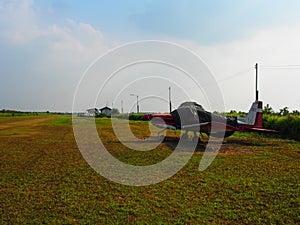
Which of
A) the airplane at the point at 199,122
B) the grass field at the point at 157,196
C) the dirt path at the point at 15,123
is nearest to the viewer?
the grass field at the point at 157,196

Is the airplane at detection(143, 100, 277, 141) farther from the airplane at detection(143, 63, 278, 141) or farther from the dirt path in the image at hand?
the dirt path

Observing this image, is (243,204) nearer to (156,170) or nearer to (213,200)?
(213,200)

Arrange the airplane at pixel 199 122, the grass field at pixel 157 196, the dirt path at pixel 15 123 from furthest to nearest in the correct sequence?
the dirt path at pixel 15 123, the airplane at pixel 199 122, the grass field at pixel 157 196

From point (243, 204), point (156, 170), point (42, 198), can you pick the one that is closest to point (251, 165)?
point (156, 170)

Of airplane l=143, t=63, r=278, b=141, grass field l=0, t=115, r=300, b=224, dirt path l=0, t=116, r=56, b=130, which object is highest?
airplane l=143, t=63, r=278, b=141

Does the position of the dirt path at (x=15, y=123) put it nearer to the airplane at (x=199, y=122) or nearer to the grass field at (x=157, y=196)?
the airplane at (x=199, y=122)

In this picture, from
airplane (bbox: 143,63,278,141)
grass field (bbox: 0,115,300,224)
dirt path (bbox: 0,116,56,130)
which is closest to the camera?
grass field (bbox: 0,115,300,224)

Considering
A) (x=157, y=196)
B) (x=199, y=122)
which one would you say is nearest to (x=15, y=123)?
(x=199, y=122)

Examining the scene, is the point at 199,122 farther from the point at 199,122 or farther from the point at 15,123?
the point at 15,123

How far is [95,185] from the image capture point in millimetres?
6793

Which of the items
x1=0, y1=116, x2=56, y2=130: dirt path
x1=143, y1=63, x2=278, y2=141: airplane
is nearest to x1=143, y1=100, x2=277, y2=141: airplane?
x1=143, y1=63, x2=278, y2=141: airplane

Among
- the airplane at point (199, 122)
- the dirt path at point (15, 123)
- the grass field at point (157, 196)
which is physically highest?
the airplane at point (199, 122)

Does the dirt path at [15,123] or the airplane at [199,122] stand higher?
the airplane at [199,122]

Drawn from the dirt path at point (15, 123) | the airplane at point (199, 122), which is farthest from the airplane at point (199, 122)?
the dirt path at point (15, 123)
